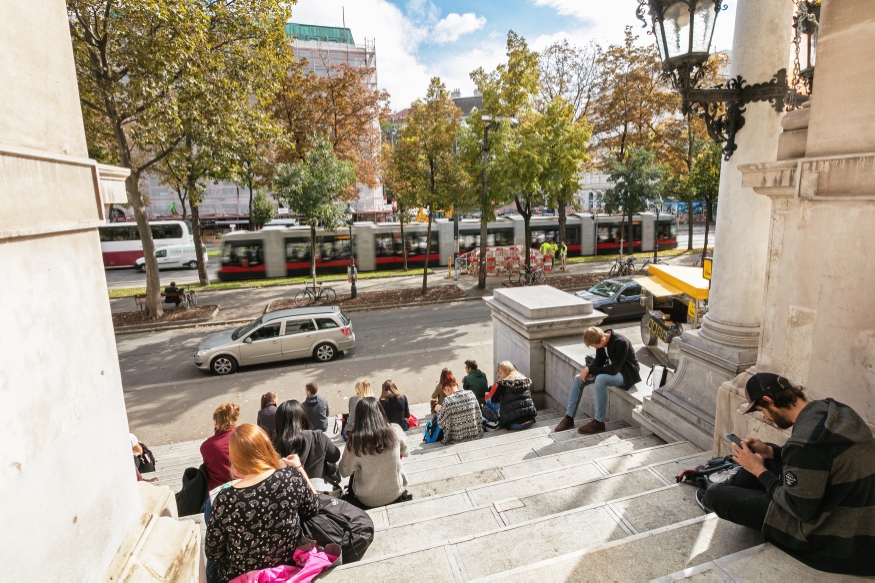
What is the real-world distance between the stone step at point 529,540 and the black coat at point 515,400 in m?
2.78

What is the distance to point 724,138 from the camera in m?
5.12

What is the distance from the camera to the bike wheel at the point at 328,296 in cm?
1932

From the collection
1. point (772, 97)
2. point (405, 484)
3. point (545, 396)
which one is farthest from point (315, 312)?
point (772, 97)

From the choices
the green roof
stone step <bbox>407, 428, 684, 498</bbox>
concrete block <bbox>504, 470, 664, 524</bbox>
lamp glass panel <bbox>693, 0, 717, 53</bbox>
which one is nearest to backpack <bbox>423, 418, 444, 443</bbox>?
stone step <bbox>407, 428, 684, 498</bbox>

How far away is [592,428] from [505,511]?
8.46ft

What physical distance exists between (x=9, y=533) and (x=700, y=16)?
6.12m

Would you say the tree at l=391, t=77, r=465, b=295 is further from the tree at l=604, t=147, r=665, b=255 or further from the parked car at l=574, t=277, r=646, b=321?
the tree at l=604, t=147, r=665, b=255

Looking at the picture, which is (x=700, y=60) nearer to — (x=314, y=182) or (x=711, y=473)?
(x=711, y=473)

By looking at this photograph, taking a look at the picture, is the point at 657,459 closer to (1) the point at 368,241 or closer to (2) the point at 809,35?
(2) the point at 809,35

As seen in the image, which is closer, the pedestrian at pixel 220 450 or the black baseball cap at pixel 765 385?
the black baseball cap at pixel 765 385

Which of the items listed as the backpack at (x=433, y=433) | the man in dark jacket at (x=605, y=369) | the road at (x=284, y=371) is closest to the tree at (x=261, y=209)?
the road at (x=284, y=371)

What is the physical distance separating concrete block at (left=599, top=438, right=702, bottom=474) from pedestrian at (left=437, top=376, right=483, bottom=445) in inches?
73.8

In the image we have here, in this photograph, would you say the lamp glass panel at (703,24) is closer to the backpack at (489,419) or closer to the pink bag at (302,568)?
the backpack at (489,419)

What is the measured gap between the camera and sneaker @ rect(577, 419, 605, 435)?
6.17m
